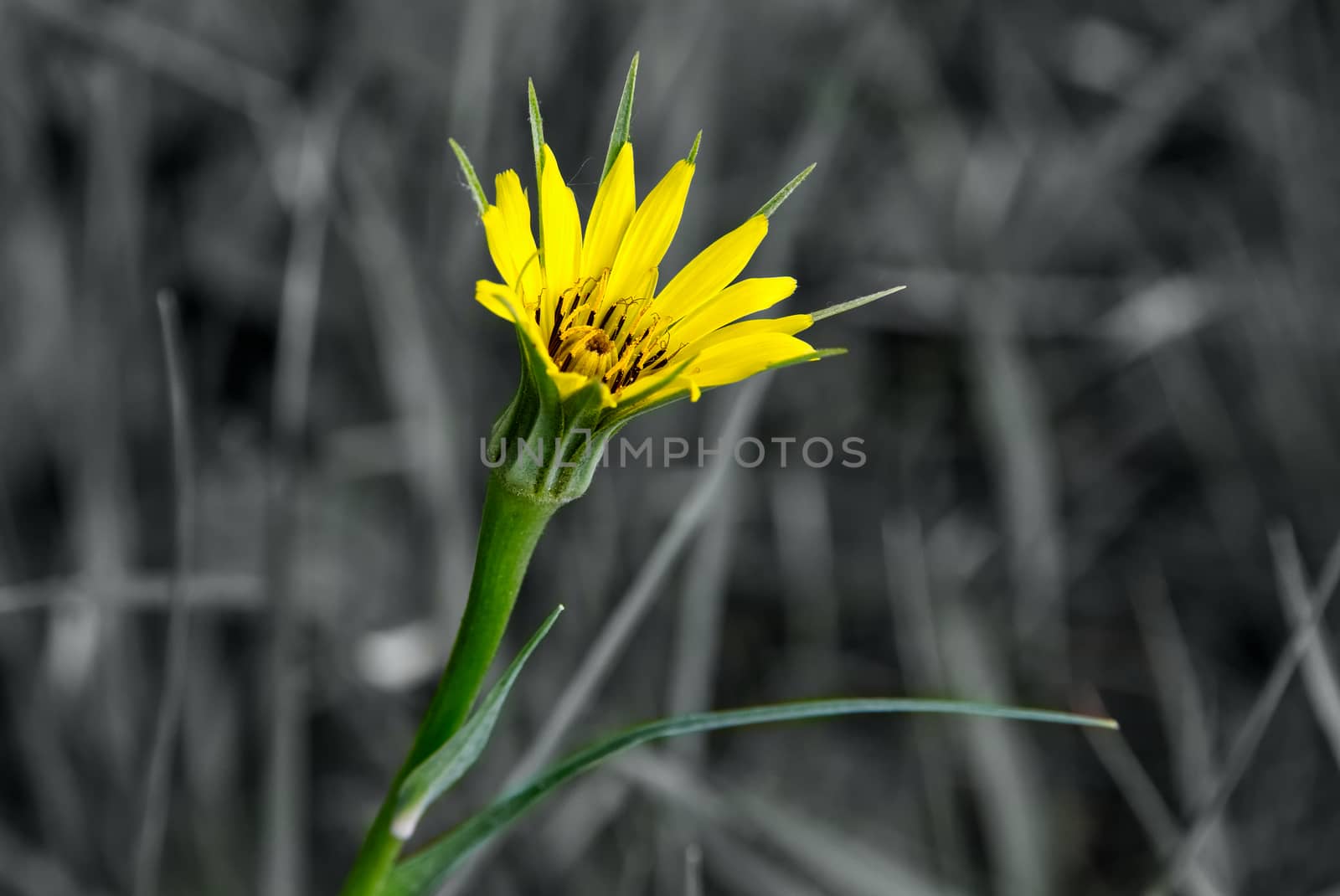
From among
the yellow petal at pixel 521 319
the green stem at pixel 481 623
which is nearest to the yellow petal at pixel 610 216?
the yellow petal at pixel 521 319

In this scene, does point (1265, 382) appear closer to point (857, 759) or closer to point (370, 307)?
point (857, 759)

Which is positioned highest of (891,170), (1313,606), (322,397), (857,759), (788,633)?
(891,170)

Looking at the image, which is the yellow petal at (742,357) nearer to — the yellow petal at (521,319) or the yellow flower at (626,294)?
the yellow flower at (626,294)

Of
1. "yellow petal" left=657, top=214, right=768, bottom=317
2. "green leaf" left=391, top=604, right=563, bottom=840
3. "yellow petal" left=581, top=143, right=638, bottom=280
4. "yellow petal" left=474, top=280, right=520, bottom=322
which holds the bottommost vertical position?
"green leaf" left=391, top=604, right=563, bottom=840

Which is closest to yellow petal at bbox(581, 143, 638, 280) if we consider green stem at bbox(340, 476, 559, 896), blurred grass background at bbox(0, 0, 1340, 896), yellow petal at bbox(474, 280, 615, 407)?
yellow petal at bbox(474, 280, 615, 407)

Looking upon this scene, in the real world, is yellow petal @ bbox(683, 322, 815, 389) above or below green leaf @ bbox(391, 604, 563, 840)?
above

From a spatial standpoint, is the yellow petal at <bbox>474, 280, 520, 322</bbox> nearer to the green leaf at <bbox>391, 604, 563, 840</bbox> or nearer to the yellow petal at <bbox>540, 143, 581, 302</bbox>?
the yellow petal at <bbox>540, 143, 581, 302</bbox>

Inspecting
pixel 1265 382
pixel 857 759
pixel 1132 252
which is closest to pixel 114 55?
pixel 857 759
